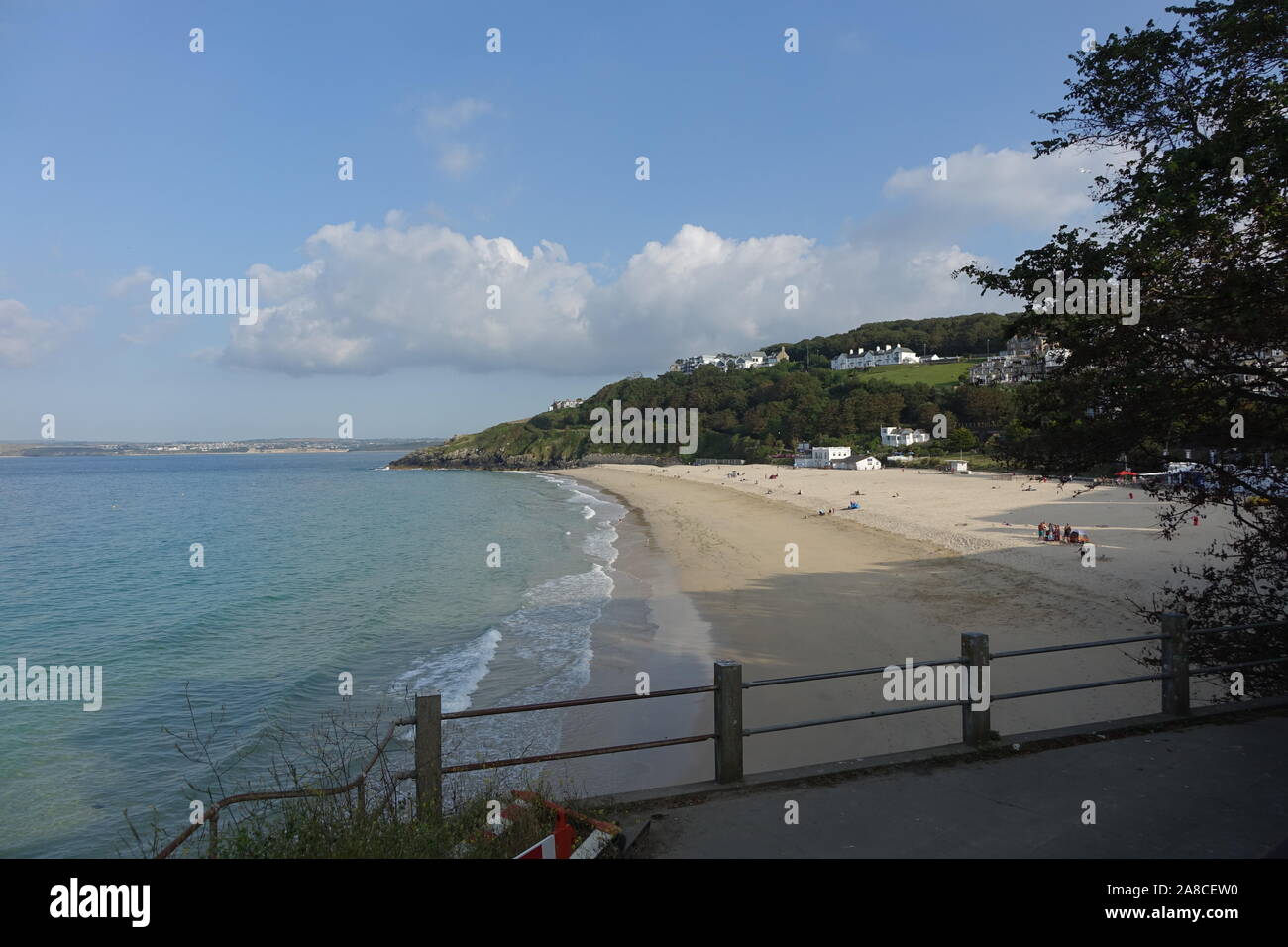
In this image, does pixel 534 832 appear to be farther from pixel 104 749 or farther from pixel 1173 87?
pixel 104 749

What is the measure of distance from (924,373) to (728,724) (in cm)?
11643

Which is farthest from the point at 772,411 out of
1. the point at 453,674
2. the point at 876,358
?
the point at 453,674

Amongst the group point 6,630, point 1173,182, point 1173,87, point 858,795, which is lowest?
point 6,630

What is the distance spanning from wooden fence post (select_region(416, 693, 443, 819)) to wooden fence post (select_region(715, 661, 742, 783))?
2.05 metres

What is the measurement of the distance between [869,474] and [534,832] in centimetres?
6633

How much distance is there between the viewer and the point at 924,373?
370 ft

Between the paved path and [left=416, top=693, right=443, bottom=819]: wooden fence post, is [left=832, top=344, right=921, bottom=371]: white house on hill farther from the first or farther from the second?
[left=416, top=693, right=443, bottom=819]: wooden fence post

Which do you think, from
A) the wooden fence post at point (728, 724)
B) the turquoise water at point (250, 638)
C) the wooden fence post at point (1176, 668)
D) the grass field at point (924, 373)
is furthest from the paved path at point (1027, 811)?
the grass field at point (924, 373)

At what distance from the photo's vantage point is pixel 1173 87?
859 centimetres

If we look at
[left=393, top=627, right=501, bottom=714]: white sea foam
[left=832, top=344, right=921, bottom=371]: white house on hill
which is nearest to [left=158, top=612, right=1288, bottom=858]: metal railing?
[left=393, top=627, right=501, bottom=714]: white sea foam

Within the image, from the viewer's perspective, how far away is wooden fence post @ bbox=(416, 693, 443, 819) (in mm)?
4967

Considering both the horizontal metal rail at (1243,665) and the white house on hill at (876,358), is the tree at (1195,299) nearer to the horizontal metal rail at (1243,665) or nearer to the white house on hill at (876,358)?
the horizontal metal rail at (1243,665)

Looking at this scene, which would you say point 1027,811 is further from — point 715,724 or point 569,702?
point 569,702
